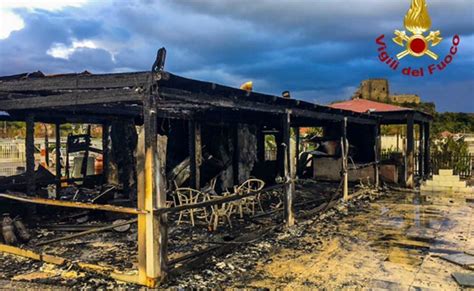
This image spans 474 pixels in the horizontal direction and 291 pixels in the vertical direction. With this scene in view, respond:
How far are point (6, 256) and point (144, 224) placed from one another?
3.12m

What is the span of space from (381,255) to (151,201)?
12.7 feet

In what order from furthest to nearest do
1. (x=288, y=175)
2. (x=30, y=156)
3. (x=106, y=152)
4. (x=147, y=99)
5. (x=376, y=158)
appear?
(x=376, y=158)
(x=106, y=152)
(x=30, y=156)
(x=288, y=175)
(x=147, y=99)

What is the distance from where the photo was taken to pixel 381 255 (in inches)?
248

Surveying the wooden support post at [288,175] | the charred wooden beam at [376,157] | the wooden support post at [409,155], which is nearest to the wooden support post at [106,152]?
the wooden support post at [288,175]

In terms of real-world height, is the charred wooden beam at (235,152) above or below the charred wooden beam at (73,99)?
below

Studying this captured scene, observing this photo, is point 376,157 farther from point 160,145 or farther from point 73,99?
point 73,99

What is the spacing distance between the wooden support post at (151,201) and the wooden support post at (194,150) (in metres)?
5.98

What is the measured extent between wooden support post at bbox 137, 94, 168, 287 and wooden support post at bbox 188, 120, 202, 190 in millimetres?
5977

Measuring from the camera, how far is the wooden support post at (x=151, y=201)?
4895mm

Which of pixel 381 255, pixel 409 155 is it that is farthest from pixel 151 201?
pixel 409 155

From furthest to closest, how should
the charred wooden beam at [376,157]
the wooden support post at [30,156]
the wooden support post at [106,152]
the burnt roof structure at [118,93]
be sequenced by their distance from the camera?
1. the charred wooden beam at [376,157]
2. the wooden support post at [106,152]
3. the wooden support post at [30,156]
4. the burnt roof structure at [118,93]

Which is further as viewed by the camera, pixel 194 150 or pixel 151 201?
pixel 194 150

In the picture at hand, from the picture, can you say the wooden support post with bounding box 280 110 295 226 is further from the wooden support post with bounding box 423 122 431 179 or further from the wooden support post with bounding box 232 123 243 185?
the wooden support post with bounding box 423 122 431 179

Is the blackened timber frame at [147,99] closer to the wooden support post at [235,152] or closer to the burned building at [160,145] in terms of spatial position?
the burned building at [160,145]
